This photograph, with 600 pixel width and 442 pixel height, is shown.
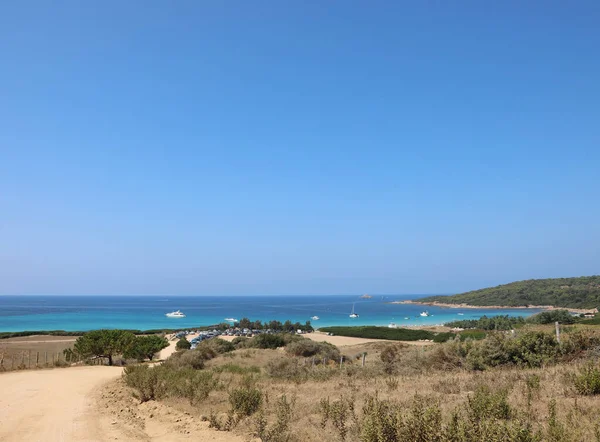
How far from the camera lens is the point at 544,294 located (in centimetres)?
13362

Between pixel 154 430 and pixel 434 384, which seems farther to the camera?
pixel 434 384

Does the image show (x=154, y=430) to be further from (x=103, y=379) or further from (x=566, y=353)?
(x=566, y=353)

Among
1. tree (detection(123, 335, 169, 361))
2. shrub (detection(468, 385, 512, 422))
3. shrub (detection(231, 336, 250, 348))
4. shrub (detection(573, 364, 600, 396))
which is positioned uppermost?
shrub (detection(468, 385, 512, 422))

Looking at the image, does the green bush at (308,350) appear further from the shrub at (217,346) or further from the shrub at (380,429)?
the shrub at (380,429)

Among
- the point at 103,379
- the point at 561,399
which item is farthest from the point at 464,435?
the point at 103,379

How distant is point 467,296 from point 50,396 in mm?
196211

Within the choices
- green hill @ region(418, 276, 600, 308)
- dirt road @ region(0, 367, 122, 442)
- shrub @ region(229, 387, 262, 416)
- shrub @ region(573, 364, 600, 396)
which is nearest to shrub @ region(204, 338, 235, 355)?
dirt road @ region(0, 367, 122, 442)

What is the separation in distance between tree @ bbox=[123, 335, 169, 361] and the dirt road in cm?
1376

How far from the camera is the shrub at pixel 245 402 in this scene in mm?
10500

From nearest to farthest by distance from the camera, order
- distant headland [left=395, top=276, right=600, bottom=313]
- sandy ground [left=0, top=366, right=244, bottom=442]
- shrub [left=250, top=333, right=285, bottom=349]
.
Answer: sandy ground [left=0, top=366, right=244, bottom=442], shrub [left=250, top=333, right=285, bottom=349], distant headland [left=395, top=276, right=600, bottom=313]

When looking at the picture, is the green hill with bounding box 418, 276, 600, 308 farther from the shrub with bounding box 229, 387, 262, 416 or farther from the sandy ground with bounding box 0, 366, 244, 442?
the sandy ground with bounding box 0, 366, 244, 442

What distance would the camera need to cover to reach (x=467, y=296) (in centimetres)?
18762

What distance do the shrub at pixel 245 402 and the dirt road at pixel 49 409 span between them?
10.1ft

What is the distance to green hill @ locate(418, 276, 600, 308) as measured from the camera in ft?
340
